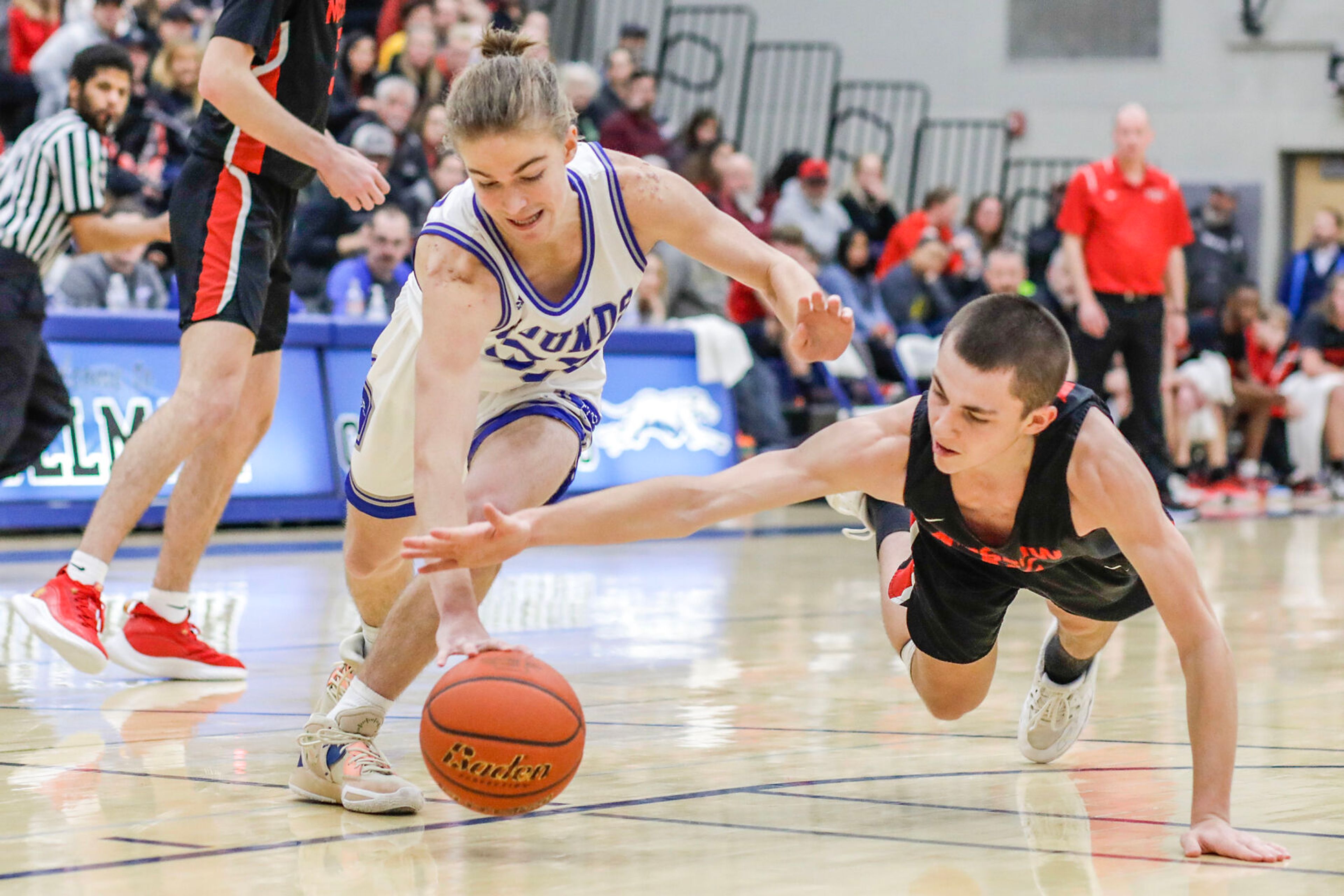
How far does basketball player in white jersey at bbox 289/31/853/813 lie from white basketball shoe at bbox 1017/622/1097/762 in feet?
3.14

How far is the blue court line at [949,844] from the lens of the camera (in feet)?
8.68

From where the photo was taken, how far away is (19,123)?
11352 mm

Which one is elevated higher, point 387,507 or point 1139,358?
point 387,507

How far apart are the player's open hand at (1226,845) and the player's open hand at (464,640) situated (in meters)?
1.10

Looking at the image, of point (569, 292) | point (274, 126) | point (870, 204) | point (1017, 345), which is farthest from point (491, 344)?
point (870, 204)

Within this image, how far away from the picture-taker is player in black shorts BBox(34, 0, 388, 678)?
4.38 meters

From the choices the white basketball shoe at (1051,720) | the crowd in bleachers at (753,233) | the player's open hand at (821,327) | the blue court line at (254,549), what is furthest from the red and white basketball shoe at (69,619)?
the crowd in bleachers at (753,233)

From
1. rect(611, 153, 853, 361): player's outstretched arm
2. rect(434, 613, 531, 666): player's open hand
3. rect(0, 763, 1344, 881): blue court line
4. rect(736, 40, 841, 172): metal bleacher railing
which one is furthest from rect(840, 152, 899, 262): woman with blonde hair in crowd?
rect(434, 613, 531, 666): player's open hand

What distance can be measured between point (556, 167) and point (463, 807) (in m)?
1.15

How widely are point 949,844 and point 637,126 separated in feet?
41.3

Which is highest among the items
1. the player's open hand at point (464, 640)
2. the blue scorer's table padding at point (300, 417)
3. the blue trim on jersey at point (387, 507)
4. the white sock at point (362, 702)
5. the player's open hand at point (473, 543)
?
the player's open hand at point (473, 543)

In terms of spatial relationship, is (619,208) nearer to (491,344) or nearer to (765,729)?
(491,344)

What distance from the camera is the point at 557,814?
307 cm

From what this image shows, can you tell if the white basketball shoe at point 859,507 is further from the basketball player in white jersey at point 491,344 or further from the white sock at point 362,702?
the white sock at point 362,702
